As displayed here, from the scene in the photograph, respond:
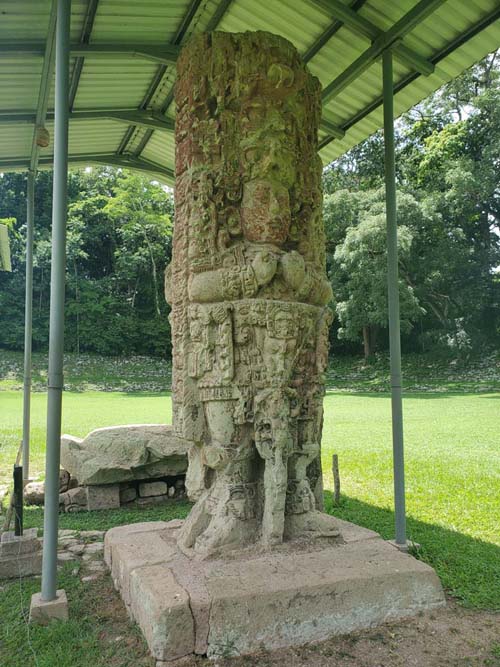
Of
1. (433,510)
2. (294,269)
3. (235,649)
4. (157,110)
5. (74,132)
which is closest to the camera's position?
(235,649)

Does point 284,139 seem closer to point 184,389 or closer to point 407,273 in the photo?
point 184,389

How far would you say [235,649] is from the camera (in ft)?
11.0

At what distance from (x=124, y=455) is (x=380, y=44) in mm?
5285

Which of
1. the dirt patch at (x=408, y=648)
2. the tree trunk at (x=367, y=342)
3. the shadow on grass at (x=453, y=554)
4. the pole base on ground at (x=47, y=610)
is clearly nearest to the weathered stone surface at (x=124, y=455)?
the shadow on grass at (x=453, y=554)

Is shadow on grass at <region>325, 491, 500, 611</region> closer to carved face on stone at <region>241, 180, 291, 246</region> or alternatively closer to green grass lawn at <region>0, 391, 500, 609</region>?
green grass lawn at <region>0, 391, 500, 609</region>

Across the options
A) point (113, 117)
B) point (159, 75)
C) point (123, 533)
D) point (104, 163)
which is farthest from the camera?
point (104, 163)

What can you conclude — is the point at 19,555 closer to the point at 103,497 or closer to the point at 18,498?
the point at 18,498

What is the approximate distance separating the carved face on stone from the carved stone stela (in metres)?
0.01

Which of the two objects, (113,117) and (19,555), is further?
(113,117)

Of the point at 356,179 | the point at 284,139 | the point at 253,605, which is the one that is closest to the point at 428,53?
→ the point at 284,139

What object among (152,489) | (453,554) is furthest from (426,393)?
(453,554)

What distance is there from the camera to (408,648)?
3.44 meters

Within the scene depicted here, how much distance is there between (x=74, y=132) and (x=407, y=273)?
21.4 metres

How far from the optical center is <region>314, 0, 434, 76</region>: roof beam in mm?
4828
